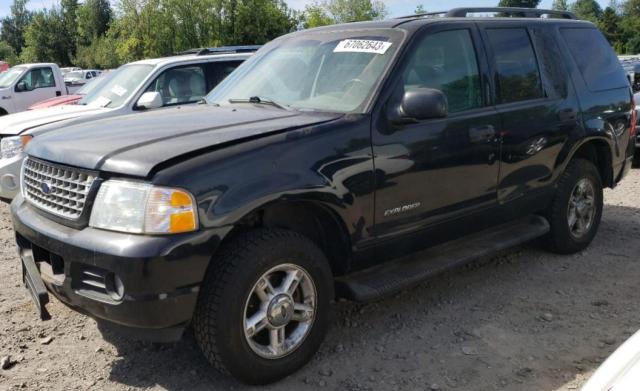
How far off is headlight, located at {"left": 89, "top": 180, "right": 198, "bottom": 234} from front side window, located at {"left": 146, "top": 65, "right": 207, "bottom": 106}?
17.0ft

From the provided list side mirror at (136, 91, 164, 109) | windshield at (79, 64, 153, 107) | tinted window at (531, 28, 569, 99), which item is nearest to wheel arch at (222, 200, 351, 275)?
tinted window at (531, 28, 569, 99)

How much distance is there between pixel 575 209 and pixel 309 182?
9.95 ft

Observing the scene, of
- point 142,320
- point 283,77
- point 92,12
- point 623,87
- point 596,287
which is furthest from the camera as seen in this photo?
point 92,12

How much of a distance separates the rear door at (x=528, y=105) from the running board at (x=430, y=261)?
175mm

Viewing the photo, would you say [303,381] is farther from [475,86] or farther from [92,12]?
[92,12]

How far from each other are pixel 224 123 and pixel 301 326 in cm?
120

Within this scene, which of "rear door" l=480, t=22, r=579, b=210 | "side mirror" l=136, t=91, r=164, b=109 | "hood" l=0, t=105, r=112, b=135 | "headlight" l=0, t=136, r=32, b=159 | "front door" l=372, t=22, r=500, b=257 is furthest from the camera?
"hood" l=0, t=105, r=112, b=135

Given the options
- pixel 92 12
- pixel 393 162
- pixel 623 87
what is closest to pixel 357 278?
pixel 393 162

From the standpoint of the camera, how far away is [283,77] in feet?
13.9

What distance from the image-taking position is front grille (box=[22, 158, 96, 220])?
3.09 meters

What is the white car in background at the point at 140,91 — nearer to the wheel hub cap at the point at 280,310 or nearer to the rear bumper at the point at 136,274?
the rear bumper at the point at 136,274

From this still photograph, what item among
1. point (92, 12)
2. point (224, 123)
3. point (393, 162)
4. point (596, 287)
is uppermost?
point (92, 12)

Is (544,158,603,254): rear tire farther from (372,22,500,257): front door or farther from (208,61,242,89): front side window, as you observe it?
(208,61,242,89): front side window

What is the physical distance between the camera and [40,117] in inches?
297
